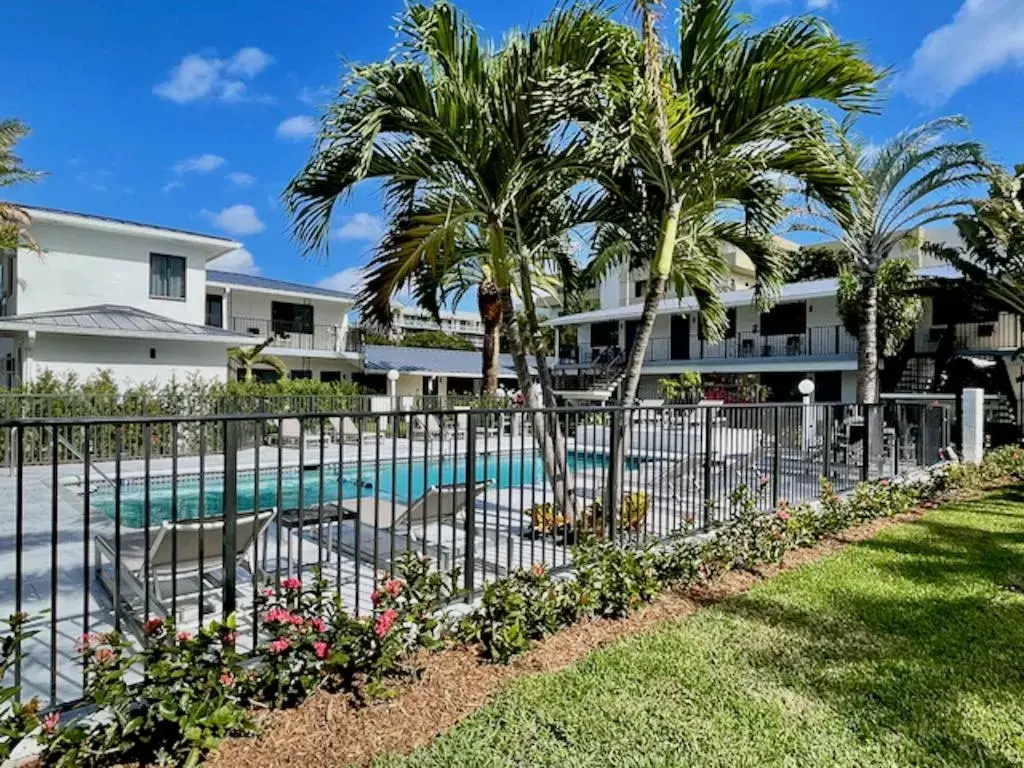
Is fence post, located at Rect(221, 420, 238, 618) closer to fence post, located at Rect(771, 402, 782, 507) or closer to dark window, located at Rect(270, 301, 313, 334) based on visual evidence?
fence post, located at Rect(771, 402, 782, 507)

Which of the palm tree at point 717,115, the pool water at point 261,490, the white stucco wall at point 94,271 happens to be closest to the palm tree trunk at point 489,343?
the white stucco wall at point 94,271

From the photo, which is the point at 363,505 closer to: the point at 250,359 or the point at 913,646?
the point at 913,646

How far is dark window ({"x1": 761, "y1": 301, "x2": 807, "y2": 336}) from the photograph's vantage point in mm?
29031

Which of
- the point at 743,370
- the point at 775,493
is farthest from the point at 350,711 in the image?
the point at 743,370

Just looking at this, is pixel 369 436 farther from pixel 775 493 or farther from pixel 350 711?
pixel 350 711

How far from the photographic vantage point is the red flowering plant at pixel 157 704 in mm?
2840

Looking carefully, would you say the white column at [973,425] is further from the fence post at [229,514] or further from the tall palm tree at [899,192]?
the fence post at [229,514]

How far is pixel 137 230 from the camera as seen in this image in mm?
21203

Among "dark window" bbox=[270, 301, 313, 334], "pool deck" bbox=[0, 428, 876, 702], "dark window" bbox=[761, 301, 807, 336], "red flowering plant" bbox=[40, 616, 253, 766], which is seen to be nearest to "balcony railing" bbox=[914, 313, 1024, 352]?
"dark window" bbox=[761, 301, 807, 336]

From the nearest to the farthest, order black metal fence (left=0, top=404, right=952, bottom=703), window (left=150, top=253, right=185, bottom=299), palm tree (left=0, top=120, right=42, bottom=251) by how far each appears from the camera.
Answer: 1. black metal fence (left=0, top=404, right=952, bottom=703)
2. palm tree (left=0, top=120, right=42, bottom=251)
3. window (left=150, top=253, right=185, bottom=299)

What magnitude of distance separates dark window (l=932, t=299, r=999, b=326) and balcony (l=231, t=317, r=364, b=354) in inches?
1006

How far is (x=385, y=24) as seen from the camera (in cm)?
606

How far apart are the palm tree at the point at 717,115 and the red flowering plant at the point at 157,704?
17.1 feet

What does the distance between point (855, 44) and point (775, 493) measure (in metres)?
5.21
